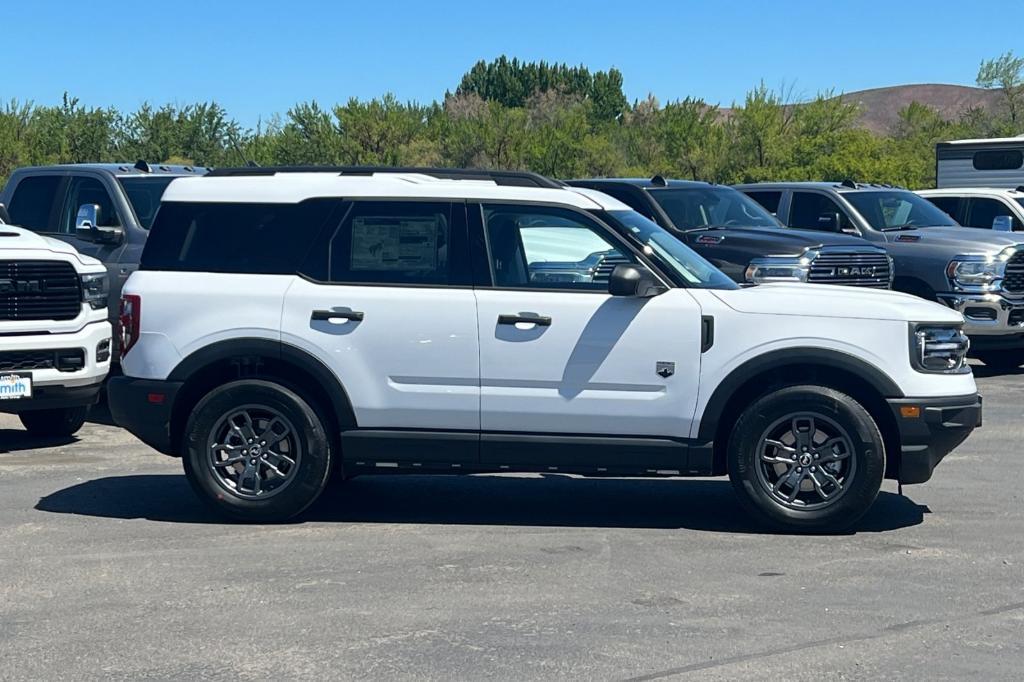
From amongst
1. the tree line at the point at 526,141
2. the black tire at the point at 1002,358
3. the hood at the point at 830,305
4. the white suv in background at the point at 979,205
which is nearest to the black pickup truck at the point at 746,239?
the black tire at the point at 1002,358

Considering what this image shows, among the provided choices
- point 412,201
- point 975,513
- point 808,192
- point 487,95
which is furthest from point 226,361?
point 487,95

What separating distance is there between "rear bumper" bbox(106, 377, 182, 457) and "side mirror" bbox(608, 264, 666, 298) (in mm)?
2547

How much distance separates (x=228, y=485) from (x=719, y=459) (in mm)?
2780

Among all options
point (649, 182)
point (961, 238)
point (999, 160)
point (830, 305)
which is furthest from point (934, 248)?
point (999, 160)

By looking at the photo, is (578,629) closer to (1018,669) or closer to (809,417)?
(1018,669)

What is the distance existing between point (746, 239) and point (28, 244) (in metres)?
7.04

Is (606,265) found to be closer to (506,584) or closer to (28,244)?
(506,584)

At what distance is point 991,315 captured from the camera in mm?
14625

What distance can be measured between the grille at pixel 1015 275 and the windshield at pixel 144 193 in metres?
8.73

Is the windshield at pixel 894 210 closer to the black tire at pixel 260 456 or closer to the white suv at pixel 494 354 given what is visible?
the white suv at pixel 494 354

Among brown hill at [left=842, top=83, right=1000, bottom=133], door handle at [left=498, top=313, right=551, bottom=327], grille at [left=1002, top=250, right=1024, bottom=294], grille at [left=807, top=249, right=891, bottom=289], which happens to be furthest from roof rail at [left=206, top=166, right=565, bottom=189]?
brown hill at [left=842, top=83, right=1000, bottom=133]

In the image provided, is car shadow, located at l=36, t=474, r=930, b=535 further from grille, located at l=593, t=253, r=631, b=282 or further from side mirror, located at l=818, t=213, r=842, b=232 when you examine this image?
side mirror, located at l=818, t=213, r=842, b=232

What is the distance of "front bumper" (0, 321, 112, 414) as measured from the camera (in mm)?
10039

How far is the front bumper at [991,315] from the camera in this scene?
575 inches
